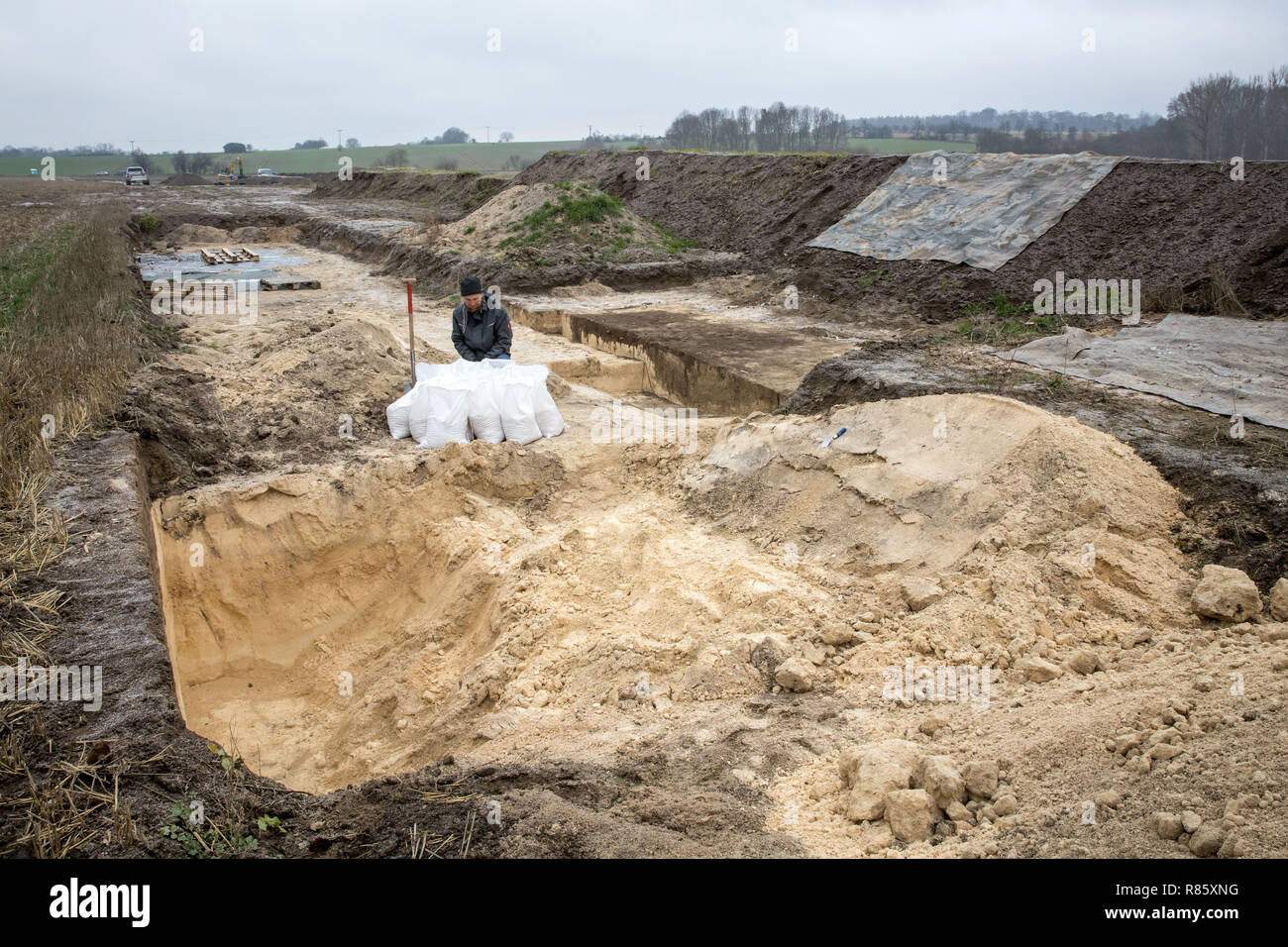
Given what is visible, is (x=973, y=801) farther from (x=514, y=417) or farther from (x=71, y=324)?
(x=71, y=324)

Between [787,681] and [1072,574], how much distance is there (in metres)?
1.59

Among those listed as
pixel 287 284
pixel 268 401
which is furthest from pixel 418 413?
pixel 287 284

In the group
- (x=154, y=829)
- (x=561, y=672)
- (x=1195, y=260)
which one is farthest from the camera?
(x=1195, y=260)

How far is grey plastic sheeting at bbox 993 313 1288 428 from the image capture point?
6.83 meters

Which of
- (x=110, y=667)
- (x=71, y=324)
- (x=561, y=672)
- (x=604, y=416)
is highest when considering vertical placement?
(x=71, y=324)

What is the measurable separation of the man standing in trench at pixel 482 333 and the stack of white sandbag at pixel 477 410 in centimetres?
48

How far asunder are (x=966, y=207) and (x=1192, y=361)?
653 centimetres

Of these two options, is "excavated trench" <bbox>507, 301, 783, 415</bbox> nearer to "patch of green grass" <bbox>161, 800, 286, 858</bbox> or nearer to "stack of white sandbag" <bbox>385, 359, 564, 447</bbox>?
"stack of white sandbag" <bbox>385, 359, 564, 447</bbox>

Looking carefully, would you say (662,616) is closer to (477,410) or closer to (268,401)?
(477,410)

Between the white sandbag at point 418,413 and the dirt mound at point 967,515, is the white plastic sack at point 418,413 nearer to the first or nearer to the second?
the white sandbag at point 418,413

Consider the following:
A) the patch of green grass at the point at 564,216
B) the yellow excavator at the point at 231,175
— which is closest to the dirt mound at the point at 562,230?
the patch of green grass at the point at 564,216

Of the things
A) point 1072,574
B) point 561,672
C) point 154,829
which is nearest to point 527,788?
point 154,829

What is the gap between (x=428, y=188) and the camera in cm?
3353
